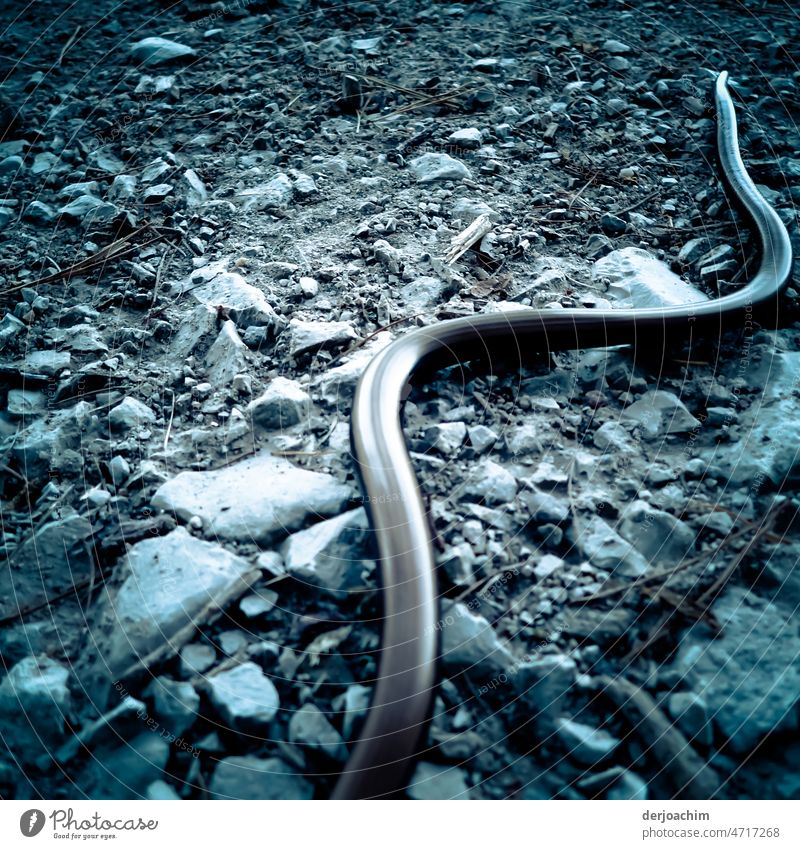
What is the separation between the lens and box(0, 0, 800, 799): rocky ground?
1112 millimetres

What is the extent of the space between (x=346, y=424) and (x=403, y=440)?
17 centimetres

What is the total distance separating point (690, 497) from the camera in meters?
1.42

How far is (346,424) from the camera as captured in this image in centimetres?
155

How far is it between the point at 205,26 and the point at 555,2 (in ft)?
5.39

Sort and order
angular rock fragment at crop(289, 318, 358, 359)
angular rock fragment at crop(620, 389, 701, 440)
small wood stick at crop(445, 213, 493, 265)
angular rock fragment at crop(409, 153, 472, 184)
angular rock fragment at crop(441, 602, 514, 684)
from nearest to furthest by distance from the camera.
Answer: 1. angular rock fragment at crop(441, 602, 514, 684)
2. angular rock fragment at crop(620, 389, 701, 440)
3. angular rock fragment at crop(289, 318, 358, 359)
4. small wood stick at crop(445, 213, 493, 265)
5. angular rock fragment at crop(409, 153, 472, 184)

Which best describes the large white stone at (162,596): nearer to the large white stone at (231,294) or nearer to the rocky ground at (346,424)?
the rocky ground at (346,424)

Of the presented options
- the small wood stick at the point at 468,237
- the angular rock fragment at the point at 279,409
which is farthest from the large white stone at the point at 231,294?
the small wood stick at the point at 468,237

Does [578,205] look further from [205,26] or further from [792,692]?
[205,26]

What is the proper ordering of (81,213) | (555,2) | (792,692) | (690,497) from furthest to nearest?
1. (555,2)
2. (81,213)
3. (690,497)
4. (792,692)

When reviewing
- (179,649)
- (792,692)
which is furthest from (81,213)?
(792,692)

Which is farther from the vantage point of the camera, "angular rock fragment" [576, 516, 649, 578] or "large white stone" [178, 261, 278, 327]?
"large white stone" [178, 261, 278, 327]

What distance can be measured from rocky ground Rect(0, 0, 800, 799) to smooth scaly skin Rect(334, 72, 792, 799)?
46 mm

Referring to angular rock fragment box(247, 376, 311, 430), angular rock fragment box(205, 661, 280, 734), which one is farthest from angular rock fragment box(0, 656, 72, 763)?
angular rock fragment box(247, 376, 311, 430)

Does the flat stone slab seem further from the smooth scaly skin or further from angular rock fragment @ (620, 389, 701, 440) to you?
A: angular rock fragment @ (620, 389, 701, 440)
